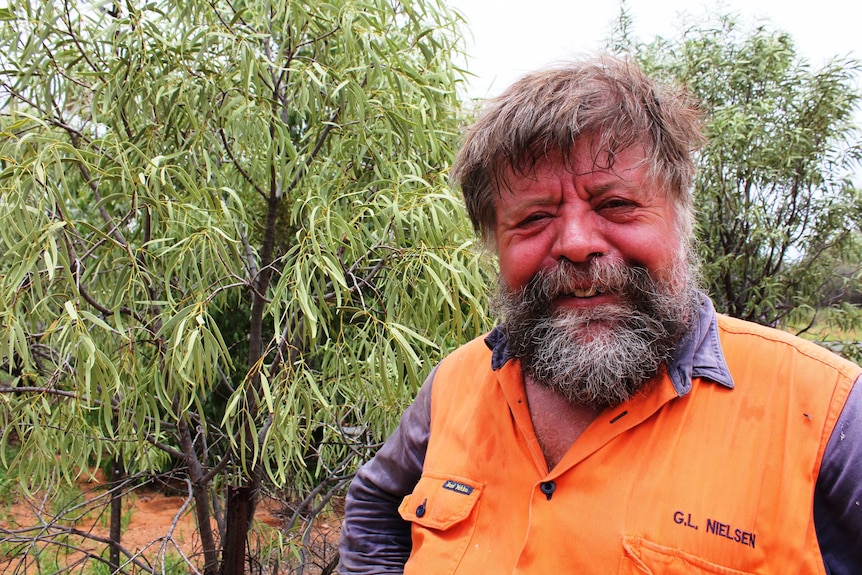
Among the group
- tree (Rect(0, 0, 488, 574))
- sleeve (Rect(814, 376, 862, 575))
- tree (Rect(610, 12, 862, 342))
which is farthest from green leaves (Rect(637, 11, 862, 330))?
sleeve (Rect(814, 376, 862, 575))

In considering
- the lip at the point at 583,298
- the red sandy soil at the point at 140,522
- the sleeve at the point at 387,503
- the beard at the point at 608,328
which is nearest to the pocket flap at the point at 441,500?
the sleeve at the point at 387,503

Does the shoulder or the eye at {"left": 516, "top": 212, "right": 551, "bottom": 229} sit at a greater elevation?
the eye at {"left": 516, "top": 212, "right": 551, "bottom": 229}

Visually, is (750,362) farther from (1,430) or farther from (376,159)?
(1,430)

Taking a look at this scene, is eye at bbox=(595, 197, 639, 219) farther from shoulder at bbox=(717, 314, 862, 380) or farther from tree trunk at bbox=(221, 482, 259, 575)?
tree trunk at bbox=(221, 482, 259, 575)

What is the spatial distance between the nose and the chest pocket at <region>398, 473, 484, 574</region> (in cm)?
42

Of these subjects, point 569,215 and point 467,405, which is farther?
point 467,405

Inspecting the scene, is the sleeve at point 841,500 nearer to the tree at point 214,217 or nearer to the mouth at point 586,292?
the mouth at point 586,292

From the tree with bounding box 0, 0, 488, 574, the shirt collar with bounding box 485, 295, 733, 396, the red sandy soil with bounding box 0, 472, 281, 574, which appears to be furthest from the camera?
the red sandy soil with bounding box 0, 472, 281, 574

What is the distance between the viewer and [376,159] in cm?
212

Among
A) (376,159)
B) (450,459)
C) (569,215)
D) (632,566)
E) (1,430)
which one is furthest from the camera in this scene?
(376,159)

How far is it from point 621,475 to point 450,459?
0.34m

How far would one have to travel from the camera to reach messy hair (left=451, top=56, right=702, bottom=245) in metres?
1.08

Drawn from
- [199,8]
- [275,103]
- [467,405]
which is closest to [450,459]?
[467,405]

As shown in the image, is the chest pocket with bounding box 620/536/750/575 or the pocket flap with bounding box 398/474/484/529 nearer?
the chest pocket with bounding box 620/536/750/575
